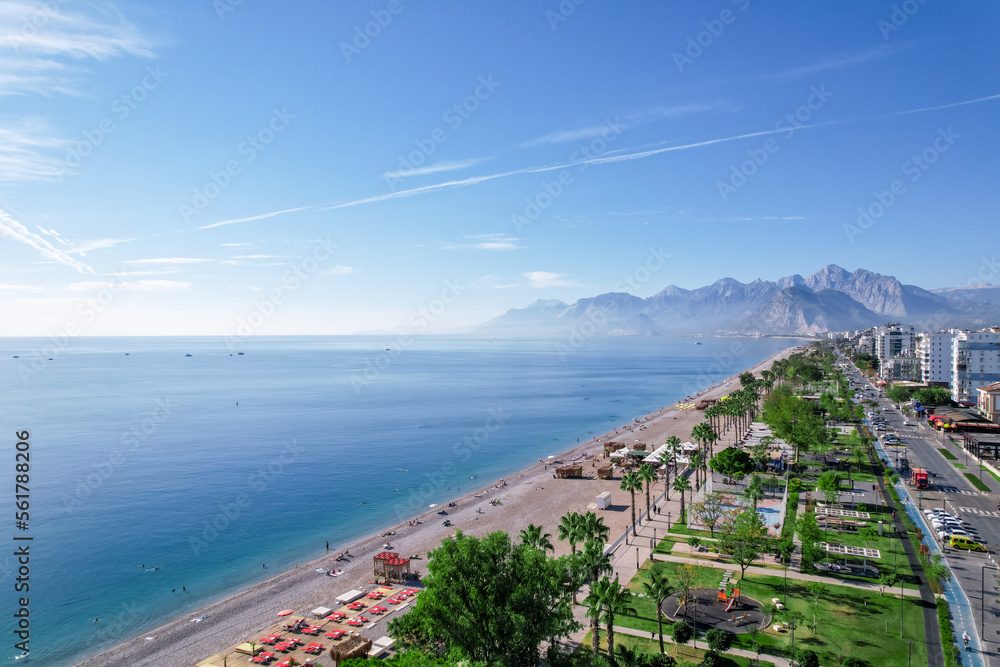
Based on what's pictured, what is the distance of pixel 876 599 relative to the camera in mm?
35312


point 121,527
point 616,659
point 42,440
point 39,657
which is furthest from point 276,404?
point 616,659

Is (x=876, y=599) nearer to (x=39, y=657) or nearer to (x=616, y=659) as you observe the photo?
(x=616, y=659)

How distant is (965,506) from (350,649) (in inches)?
2268

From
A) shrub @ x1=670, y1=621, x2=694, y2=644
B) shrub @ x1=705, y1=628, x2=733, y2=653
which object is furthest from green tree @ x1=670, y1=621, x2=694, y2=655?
shrub @ x1=705, y1=628, x2=733, y2=653

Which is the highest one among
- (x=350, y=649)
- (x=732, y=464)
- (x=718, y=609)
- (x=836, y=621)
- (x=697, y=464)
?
(x=697, y=464)

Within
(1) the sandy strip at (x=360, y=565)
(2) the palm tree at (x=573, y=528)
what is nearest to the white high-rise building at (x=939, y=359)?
(1) the sandy strip at (x=360, y=565)

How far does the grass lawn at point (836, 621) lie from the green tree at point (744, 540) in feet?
4.96

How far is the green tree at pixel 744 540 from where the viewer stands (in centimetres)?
3888

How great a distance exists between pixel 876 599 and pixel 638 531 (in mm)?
18907

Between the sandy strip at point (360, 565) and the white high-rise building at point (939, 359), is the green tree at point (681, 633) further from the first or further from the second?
the white high-rise building at point (939, 359)

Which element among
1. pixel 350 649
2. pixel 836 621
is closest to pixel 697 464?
pixel 836 621

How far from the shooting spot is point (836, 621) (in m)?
32.8

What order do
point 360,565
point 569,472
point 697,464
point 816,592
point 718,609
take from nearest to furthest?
point 816,592 → point 718,609 → point 360,565 → point 697,464 → point 569,472

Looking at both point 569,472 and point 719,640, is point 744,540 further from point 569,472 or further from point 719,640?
point 569,472
